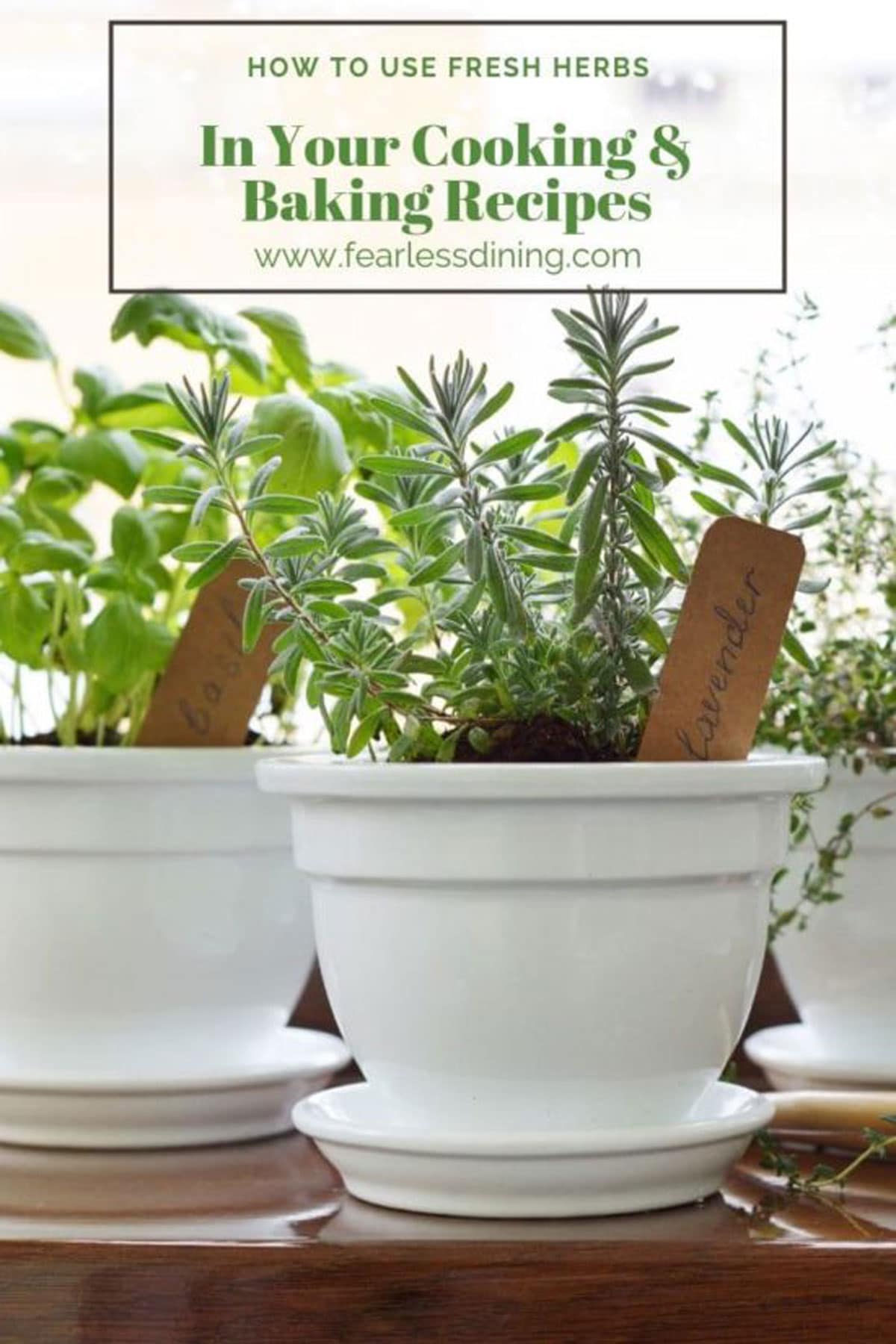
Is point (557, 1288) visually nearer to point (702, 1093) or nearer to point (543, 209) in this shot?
point (702, 1093)

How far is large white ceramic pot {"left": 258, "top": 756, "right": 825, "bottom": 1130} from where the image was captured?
0.58m

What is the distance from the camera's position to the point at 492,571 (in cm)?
61

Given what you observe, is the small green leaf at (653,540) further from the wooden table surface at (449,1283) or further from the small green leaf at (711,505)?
the wooden table surface at (449,1283)

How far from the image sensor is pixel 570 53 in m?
1.13

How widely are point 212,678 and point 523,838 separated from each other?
24 centimetres

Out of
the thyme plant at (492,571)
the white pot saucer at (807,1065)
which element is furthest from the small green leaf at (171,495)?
the white pot saucer at (807,1065)

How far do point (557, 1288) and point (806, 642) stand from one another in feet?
1.54

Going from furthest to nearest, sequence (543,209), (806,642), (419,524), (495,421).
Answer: (495,421)
(543,209)
(806,642)
(419,524)

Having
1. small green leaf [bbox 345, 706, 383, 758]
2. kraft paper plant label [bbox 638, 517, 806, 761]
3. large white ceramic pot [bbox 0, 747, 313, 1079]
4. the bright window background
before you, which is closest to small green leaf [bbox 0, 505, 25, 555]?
large white ceramic pot [bbox 0, 747, 313, 1079]

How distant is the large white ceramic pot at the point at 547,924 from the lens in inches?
22.8

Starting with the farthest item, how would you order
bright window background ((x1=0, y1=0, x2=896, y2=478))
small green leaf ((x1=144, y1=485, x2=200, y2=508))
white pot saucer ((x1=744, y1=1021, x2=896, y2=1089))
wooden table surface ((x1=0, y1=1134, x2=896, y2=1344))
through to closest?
1. bright window background ((x1=0, y1=0, x2=896, y2=478))
2. white pot saucer ((x1=744, y1=1021, x2=896, y2=1089))
3. small green leaf ((x1=144, y1=485, x2=200, y2=508))
4. wooden table surface ((x1=0, y1=1134, x2=896, y2=1344))

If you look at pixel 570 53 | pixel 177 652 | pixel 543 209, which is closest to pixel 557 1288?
pixel 177 652

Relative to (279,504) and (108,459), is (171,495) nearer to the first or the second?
(279,504)

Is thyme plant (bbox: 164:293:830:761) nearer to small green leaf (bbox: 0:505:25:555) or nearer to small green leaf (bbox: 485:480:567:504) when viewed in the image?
small green leaf (bbox: 485:480:567:504)
